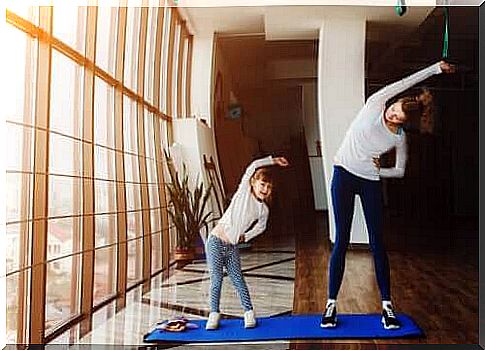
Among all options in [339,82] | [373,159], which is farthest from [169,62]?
[373,159]

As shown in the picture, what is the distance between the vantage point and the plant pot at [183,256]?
116 inches

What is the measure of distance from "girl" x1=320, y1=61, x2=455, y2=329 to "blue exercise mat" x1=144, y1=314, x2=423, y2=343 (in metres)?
0.10

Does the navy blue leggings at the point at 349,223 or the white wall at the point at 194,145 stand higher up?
the white wall at the point at 194,145

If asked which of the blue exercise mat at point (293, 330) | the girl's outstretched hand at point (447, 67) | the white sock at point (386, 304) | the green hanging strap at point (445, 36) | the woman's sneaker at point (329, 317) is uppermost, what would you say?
the green hanging strap at point (445, 36)

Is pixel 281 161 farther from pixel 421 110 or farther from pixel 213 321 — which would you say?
pixel 213 321

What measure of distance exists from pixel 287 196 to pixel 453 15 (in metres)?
1.14

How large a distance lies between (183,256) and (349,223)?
773 millimetres

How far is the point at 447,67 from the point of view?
2955mm

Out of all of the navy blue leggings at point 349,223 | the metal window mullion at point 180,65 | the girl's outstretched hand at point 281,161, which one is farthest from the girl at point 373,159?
the metal window mullion at point 180,65

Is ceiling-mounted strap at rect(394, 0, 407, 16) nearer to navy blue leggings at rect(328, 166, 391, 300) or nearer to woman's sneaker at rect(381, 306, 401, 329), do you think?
navy blue leggings at rect(328, 166, 391, 300)

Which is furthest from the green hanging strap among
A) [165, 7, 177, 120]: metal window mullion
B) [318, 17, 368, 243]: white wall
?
[165, 7, 177, 120]: metal window mullion

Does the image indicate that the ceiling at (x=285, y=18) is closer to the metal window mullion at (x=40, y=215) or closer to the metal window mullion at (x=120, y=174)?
the metal window mullion at (x=120, y=174)

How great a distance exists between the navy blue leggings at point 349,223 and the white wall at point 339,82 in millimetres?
29

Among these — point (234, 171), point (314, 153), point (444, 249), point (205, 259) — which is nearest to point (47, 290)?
point (205, 259)
